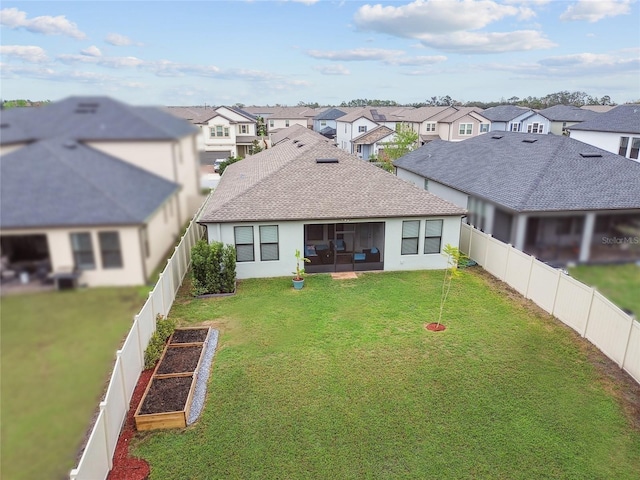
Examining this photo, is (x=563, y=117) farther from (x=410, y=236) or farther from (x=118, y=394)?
(x=118, y=394)

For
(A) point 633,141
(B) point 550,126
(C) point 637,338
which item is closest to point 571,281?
(C) point 637,338

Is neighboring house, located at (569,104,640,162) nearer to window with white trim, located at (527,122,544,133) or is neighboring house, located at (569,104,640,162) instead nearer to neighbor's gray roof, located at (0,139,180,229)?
window with white trim, located at (527,122,544,133)

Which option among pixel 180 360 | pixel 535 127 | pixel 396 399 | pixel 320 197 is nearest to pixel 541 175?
pixel 320 197

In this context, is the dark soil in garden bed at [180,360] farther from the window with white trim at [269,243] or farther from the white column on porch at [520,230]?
the white column on porch at [520,230]

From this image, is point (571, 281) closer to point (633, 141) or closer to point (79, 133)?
point (79, 133)

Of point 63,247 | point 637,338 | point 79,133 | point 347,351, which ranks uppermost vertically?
point 79,133
